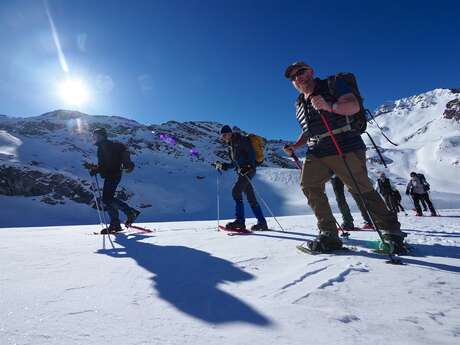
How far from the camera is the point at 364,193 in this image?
341 cm

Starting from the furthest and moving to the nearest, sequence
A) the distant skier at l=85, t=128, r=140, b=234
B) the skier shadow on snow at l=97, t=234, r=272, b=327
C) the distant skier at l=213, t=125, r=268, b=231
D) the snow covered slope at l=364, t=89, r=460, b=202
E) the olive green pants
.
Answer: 1. the snow covered slope at l=364, t=89, r=460, b=202
2. the distant skier at l=85, t=128, r=140, b=234
3. the distant skier at l=213, t=125, r=268, b=231
4. the olive green pants
5. the skier shadow on snow at l=97, t=234, r=272, b=327

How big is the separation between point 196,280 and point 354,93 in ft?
7.60

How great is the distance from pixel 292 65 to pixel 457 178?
335 feet

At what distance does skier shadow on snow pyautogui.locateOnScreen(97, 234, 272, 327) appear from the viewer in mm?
1711

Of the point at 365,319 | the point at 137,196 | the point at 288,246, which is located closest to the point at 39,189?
the point at 137,196

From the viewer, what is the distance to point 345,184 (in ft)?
11.8

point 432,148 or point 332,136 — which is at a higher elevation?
point 432,148

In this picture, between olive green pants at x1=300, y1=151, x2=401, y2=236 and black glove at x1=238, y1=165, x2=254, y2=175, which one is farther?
black glove at x1=238, y1=165, x2=254, y2=175

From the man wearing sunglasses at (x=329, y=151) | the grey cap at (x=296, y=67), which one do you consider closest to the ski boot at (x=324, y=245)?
the man wearing sunglasses at (x=329, y=151)

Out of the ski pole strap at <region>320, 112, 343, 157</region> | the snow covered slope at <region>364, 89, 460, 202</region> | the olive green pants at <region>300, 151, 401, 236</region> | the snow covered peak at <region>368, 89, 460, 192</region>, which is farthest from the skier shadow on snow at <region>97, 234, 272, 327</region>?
the snow covered peak at <region>368, 89, 460, 192</region>

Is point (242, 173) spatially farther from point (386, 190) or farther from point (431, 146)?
point (431, 146)

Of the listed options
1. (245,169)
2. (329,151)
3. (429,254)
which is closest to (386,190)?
(245,169)

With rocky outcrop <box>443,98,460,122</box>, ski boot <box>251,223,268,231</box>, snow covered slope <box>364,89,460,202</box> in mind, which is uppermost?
rocky outcrop <box>443,98,460,122</box>

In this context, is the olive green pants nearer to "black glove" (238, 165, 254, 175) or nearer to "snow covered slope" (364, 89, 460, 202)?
"black glove" (238, 165, 254, 175)
